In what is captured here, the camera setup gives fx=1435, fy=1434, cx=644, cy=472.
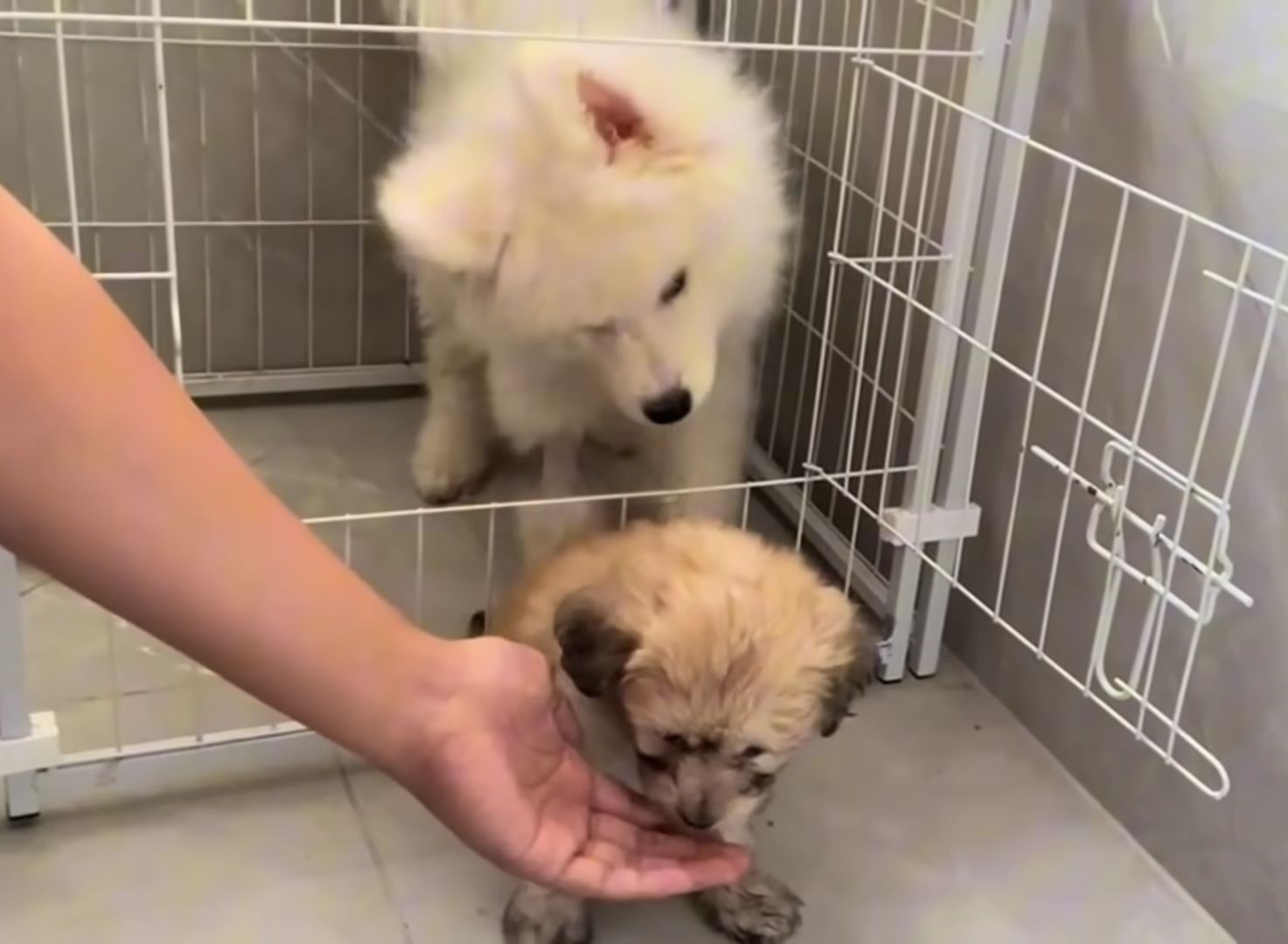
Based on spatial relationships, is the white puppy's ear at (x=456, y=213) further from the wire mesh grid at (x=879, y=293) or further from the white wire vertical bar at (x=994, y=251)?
the white wire vertical bar at (x=994, y=251)

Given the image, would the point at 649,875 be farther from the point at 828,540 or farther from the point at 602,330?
the point at 828,540

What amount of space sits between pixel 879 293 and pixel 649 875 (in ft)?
2.80

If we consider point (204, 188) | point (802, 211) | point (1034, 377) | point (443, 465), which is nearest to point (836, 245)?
point (802, 211)

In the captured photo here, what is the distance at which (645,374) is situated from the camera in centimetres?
135

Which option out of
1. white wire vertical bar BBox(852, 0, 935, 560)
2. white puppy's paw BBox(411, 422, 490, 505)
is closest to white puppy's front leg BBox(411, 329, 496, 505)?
white puppy's paw BBox(411, 422, 490, 505)

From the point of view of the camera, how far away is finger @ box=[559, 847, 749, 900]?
959mm

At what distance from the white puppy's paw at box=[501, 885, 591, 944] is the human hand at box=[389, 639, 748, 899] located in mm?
156

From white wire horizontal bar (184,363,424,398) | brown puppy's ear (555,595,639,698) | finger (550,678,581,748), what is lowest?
white wire horizontal bar (184,363,424,398)

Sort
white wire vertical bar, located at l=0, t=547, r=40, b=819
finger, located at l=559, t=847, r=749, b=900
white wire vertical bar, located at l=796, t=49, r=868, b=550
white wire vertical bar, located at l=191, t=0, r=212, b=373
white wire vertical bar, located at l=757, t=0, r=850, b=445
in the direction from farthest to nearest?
white wire vertical bar, located at l=191, t=0, r=212, b=373
white wire vertical bar, located at l=757, t=0, r=850, b=445
white wire vertical bar, located at l=796, t=49, r=868, b=550
white wire vertical bar, located at l=0, t=547, r=40, b=819
finger, located at l=559, t=847, r=749, b=900

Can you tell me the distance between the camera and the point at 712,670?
102 centimetres

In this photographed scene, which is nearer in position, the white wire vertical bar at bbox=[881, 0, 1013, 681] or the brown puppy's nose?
the brown puppy's nose

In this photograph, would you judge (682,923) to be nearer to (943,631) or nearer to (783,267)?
(943,631)

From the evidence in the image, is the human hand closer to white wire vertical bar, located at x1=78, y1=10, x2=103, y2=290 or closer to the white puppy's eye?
the white puppy's eye

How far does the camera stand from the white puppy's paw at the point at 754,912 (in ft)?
3.95
